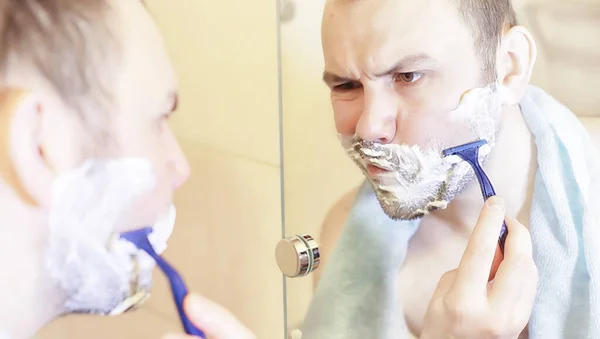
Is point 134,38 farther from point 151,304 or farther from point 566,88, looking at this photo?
point 566,88

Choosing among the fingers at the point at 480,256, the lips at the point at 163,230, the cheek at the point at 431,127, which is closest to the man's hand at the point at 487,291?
the fingers at the point at 480,256

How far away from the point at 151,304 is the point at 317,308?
0.36m

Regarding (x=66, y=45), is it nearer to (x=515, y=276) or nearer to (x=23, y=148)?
(x=23, y=148)

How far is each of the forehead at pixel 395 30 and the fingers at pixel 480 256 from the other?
22cm

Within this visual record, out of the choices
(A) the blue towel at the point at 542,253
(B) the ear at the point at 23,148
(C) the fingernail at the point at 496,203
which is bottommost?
(A) the blue towel at the point at 542,253

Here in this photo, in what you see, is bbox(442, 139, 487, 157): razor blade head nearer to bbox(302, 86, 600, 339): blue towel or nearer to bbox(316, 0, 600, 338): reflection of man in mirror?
bbox(316, 0, 600, 338): reflection of man in mirror

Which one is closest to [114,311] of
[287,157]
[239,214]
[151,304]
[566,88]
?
[151,304]

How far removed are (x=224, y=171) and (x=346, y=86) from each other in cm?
22

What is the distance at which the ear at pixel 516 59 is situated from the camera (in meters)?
0.82

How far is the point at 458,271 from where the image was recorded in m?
0.69

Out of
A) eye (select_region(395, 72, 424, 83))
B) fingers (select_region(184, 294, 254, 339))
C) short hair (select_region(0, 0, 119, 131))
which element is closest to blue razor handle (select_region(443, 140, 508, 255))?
eye (select_region(395, 72, 424, 83))

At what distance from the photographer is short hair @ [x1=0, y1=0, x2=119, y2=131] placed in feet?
1.48

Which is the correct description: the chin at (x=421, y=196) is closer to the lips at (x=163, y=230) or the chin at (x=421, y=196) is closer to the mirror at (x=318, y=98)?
the mirror at (x=318, y=98)

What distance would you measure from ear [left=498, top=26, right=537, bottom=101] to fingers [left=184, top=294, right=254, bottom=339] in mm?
496
